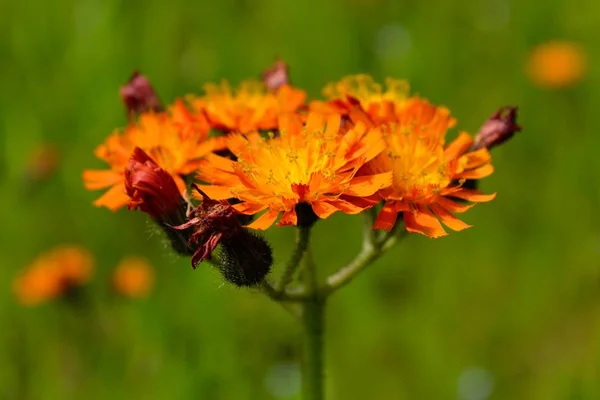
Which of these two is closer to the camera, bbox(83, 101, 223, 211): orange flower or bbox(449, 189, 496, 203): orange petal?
bbox(449, 189, 496, 203): orange petal

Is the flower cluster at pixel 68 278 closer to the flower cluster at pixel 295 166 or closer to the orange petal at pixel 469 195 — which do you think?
the flower cluster at pixel 295 166

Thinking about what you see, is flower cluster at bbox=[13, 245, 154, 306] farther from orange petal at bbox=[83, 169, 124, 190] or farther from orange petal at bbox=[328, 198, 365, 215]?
orange petal at bbox=[328, 198, 365, 215]

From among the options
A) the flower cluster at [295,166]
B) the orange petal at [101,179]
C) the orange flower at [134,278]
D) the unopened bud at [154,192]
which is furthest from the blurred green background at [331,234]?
the unopened bud at [154,192]

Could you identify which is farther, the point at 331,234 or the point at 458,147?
the point at 331,234

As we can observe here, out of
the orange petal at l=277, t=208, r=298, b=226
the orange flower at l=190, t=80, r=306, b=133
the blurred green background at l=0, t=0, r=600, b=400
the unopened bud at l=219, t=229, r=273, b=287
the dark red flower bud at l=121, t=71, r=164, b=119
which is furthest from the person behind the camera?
the blurred green background at l=0, t=0, r=600, b=400

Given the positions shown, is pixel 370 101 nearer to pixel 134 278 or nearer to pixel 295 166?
pixel 295 166

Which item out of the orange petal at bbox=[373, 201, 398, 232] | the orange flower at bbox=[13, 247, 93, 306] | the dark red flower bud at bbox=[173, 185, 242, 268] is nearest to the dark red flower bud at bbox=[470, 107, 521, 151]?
the orange petal at bbox=[373, 201, 398, 232]

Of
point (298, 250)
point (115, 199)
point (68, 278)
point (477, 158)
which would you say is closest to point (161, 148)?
point (115, 199)
